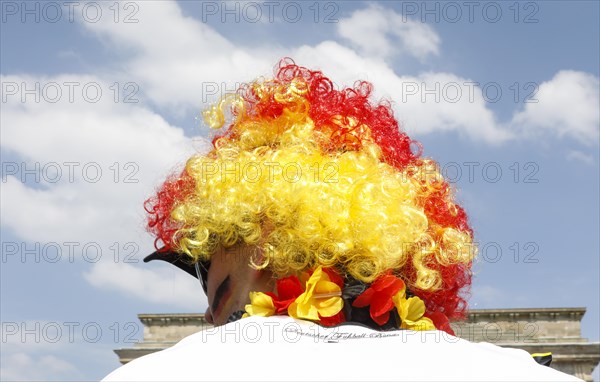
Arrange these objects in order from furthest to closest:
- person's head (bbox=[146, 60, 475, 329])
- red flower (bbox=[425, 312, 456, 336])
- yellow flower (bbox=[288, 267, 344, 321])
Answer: red flower (bbox=[425, 312, 456, 336]), person's head (bbox=[146, 60, 475, 329]), yellow flower (bbox=[288, 267, 344, 321])

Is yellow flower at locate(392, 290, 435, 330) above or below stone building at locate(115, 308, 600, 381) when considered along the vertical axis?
below

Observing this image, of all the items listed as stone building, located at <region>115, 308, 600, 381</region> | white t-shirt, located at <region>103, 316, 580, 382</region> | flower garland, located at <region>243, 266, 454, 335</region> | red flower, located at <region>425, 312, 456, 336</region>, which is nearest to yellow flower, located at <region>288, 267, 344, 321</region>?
flower garland, located at <region>243, 266, 454, 335</region>

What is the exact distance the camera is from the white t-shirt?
168 centimetres

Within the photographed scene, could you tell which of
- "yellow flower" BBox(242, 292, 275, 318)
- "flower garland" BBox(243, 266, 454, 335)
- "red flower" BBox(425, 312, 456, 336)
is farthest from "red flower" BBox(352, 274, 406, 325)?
"red flower" BBox(425, 312, 456, 336)

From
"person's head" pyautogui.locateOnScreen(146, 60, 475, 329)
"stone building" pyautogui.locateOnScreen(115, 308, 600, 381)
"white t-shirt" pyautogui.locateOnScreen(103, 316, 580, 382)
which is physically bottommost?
"white t-shirt" pyautogui.locateOnScreen(103, 316, 580, 382)

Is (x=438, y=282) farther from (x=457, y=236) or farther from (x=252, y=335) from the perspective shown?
(x=252, y=335)

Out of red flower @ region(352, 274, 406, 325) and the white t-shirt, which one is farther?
red flower @ region(352, 274, 406, 325)

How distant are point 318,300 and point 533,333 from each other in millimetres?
30420

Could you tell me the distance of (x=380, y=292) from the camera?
8.17 feet

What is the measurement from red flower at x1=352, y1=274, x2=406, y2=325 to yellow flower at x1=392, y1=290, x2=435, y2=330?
0.04m

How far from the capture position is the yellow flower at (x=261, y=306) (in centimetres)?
239

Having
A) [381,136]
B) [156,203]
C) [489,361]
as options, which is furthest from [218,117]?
[489,361]

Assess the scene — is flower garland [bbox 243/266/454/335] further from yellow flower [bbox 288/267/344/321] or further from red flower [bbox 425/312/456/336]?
red flower [bbox 425/312/456/336]

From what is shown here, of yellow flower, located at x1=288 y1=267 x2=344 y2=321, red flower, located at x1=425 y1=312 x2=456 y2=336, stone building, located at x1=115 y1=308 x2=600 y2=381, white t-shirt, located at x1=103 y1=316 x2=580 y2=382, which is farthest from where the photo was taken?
stone building, located at x1=115 y1=308 x2=600 y2=381
